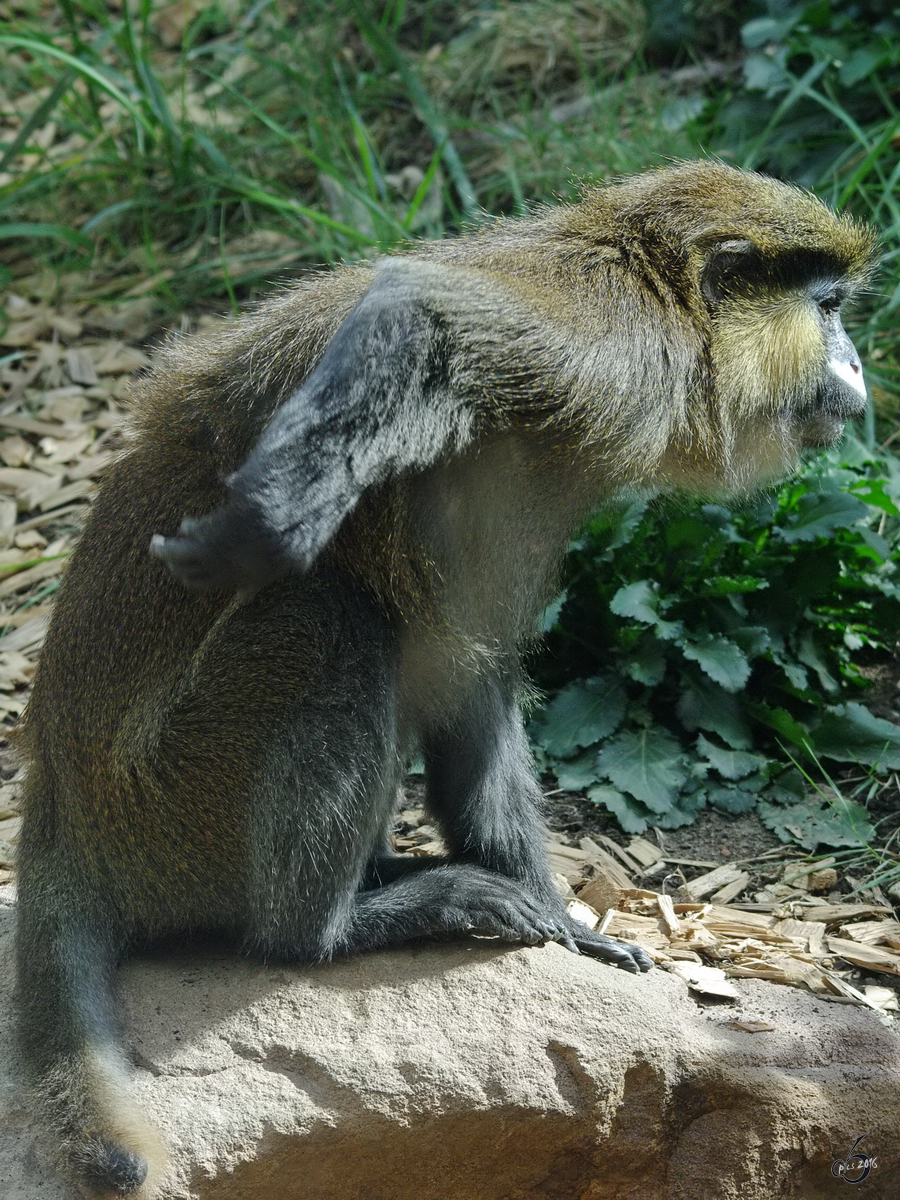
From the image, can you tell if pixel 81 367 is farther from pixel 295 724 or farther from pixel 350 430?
pixel 350 430

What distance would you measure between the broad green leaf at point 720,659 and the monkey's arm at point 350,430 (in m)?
2.24

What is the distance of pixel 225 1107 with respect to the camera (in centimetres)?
315

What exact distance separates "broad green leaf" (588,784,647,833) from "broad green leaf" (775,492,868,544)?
4.18 ft

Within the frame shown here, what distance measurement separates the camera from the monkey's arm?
8.95ft

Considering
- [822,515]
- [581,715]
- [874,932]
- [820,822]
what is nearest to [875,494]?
[822,515]

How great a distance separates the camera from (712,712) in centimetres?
519

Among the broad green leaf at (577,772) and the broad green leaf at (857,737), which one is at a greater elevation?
the broad green leaf at (577,772)

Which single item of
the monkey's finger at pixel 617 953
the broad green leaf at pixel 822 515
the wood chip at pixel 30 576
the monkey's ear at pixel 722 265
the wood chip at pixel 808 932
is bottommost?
the wood chip at pixel 808 932

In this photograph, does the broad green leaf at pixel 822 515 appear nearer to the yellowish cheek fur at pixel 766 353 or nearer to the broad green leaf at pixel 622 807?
the broad green leaf at pixel 622 807

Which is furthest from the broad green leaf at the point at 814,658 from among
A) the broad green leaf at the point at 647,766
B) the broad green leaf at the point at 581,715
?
the broad green leaf at the point at 581,715

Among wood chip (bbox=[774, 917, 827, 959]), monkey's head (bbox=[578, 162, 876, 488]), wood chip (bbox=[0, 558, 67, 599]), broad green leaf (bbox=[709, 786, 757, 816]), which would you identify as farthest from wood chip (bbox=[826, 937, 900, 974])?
wood chip (bbox=[0, 558, 67, 599])

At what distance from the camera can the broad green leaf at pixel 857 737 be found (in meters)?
5.05

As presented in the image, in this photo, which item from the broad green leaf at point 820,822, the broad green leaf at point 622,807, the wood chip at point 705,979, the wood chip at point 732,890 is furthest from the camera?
the broad green leaf at point 622,807

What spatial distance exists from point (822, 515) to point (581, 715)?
1.29 m
